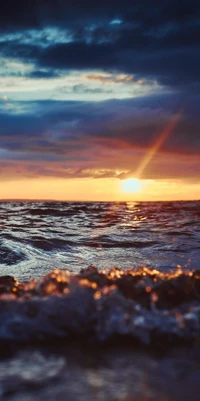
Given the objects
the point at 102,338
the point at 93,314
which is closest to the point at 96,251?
the point at 93,314

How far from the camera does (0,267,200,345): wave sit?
2.58 meters

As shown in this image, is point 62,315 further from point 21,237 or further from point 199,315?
point 21,237

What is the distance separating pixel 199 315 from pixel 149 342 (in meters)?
0.45

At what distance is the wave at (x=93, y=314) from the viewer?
258 cm

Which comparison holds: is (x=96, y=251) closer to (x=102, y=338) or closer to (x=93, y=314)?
(x=93, y=314)

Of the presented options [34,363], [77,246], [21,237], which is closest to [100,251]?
[77,246]

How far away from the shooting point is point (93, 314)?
8.95 ft

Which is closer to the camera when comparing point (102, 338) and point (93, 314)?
point (102, 338)

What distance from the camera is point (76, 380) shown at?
6.71 ft

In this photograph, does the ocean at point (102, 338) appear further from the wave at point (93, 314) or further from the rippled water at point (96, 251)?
the rippled water at point (96, 251)

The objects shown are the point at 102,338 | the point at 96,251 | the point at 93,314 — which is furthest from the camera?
the point at 96,251

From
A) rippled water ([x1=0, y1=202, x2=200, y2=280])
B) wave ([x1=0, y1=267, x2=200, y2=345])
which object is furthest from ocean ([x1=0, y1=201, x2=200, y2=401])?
rippled water ([x1=0, y1=202, x2=200, y2=280])

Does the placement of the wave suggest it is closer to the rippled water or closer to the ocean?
the ocean

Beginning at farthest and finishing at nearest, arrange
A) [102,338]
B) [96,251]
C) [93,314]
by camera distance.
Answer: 1. [96,251]
2. [93,314]
3. [102,338]
